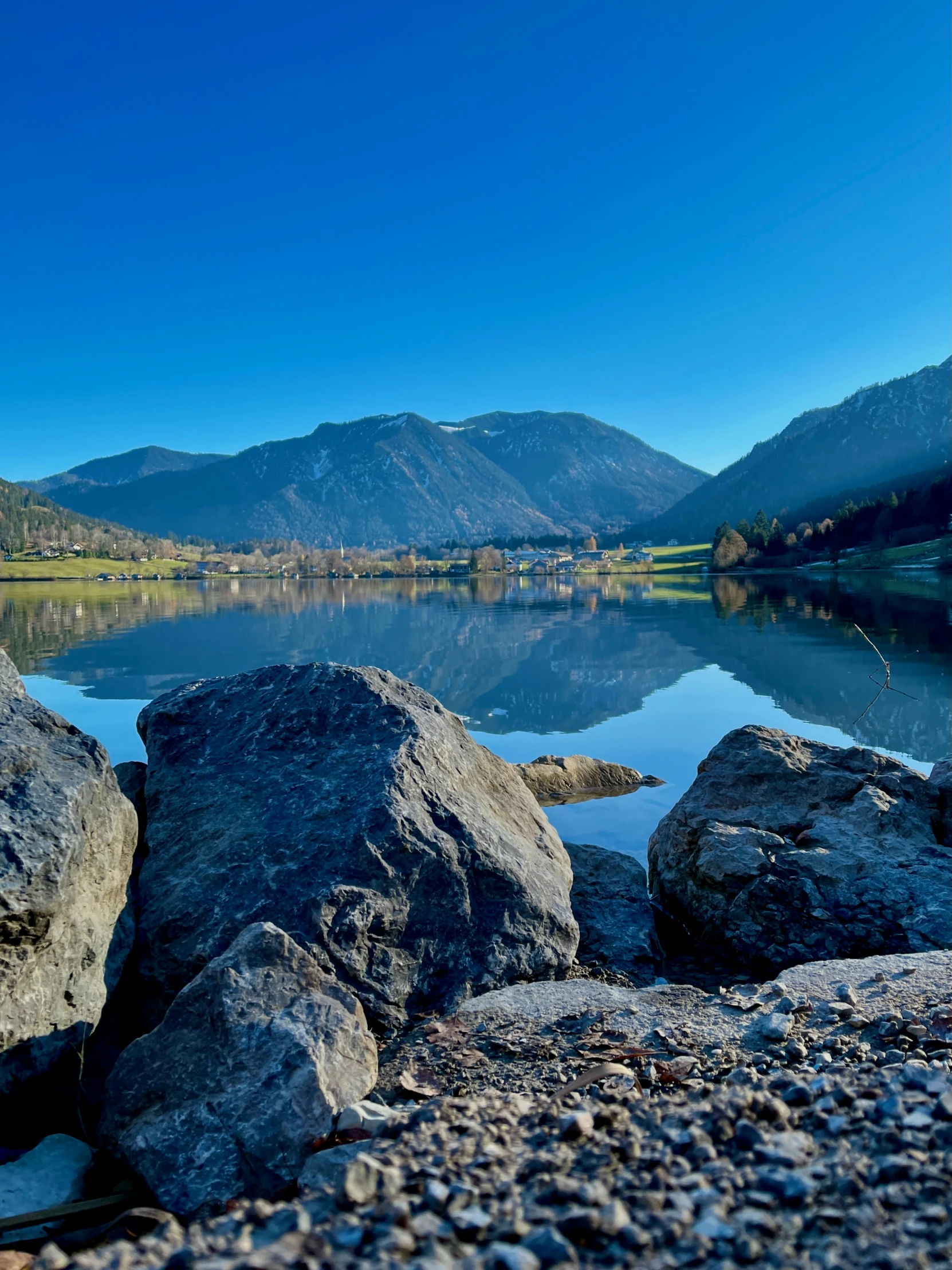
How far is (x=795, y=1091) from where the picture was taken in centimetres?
360

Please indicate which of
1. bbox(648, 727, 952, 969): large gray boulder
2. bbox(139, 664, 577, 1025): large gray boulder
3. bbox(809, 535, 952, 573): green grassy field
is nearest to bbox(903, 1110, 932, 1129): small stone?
bbox(139, 664, 577, 1025): large gray boulder

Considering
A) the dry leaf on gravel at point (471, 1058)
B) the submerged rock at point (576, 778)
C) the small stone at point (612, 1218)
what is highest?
the small stone at point (612, 1218)

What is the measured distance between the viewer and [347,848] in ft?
19.0

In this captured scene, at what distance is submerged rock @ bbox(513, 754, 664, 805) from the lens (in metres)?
12.4

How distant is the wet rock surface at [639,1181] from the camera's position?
2.52 meters

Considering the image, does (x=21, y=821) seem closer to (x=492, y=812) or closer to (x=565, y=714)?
(x=492, y=812)

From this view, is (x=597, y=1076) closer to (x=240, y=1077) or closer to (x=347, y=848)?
(x=240, y=1077)

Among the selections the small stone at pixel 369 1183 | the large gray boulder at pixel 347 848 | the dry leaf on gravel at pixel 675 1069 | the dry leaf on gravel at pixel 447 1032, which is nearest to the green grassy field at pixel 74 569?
the large gray boulder at pixel 347 848

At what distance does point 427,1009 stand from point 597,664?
23449 mm

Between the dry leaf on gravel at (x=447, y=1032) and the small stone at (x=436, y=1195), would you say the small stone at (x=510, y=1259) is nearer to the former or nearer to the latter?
the small stone at (x=436, y=1195)

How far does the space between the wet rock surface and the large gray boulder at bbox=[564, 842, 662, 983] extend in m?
2.47

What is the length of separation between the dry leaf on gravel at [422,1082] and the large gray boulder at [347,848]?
0.71m

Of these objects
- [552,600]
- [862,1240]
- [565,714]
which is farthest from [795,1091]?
[552,600]

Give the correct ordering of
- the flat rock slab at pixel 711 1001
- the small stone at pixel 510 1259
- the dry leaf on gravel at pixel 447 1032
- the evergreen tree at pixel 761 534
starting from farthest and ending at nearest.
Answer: the evergreen tree at pixel 761 534
the dry leaf on gravel at pixel 447 1032
the flat rock slab at pixel 711 1001
the small stone at pixel 510 1259
